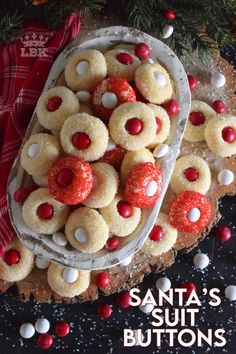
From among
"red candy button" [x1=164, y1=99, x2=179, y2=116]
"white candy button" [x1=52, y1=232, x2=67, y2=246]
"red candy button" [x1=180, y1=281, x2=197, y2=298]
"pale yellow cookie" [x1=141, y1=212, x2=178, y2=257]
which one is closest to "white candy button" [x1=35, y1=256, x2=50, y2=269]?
"white candy button" [x1=52, y1=232, x2=67, y2=246]

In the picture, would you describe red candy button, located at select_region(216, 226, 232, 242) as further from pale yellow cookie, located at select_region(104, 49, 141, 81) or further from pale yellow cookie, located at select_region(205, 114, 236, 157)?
pale yellow cookie, located at select_region(104, 49, 141, 81)

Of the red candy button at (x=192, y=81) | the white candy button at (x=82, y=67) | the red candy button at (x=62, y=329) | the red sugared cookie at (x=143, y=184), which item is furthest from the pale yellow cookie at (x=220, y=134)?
the red candy button at (x=62, y=329)

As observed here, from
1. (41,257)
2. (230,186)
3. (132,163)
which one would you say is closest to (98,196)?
Result: (132,163)

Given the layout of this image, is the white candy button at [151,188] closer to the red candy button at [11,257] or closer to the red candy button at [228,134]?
the red candy button at [228,134]

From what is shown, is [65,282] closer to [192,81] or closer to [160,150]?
[160,150]

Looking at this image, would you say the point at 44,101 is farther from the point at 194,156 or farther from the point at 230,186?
the point at 230,186

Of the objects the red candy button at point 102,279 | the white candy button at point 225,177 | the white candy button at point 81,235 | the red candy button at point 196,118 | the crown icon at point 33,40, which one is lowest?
the red candy button at point 102,279
